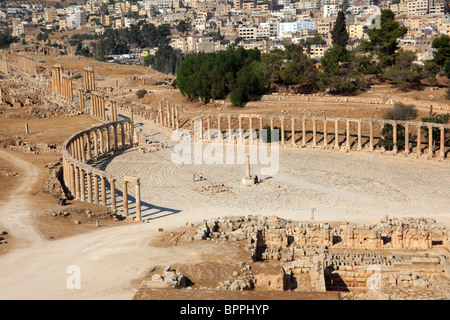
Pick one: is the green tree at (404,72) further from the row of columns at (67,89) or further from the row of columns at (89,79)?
the row of columns at (89,79)

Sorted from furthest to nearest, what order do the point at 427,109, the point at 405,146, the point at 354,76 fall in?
the point at 354,76 < the point at 427,109 < the point at 405,146

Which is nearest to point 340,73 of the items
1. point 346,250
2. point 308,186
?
point 308,186

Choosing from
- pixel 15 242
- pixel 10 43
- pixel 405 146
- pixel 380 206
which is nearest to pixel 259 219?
pixel 380 206

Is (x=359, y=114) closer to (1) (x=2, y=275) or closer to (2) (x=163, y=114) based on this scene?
(2) (x=163, y=114)

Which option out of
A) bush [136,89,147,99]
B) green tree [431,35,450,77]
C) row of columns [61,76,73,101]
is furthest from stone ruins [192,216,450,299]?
row of columns [61,76,73,101]

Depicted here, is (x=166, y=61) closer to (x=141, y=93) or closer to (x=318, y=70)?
(x=141, y=93)

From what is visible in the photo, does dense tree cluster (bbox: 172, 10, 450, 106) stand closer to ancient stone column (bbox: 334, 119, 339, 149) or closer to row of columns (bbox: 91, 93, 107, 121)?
row of columns (bbox: 91, 93, 107, 121)
